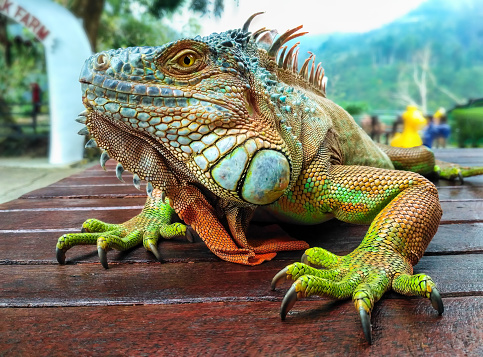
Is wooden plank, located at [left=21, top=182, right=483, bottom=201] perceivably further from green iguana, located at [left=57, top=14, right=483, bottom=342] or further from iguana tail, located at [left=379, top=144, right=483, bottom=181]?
green iguana, located at [left=57, top=14, right=483, bottom=342]

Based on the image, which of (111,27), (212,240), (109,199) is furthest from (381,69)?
(212,240)

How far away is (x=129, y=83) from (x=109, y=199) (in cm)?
168

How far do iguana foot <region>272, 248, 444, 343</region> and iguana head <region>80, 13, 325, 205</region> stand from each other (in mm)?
269

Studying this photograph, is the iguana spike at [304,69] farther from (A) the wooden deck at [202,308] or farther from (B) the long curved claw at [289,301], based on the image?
(B) the long curved claw at [289,301]

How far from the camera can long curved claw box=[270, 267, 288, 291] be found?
1.11 m

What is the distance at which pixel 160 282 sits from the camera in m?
1.32

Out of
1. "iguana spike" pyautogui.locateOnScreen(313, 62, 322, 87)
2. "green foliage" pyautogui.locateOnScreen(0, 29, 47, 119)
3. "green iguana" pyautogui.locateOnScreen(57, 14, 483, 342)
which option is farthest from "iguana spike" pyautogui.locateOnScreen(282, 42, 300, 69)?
"green foliage" pyautogui.locateOnScreen(0, 29, 47, 119)

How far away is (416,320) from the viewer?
102cm

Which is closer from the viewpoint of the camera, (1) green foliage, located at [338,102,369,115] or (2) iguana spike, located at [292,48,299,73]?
(2) iguana spike, located at [292,48,299,73]

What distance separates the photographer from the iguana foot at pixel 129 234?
1.51 m

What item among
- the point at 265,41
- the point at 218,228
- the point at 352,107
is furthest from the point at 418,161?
the point at 352,107

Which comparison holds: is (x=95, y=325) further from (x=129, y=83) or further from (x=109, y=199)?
(x=109, y=199)

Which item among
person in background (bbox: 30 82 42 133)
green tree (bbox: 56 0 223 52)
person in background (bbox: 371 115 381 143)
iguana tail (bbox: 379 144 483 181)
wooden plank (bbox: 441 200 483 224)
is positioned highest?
green tree (bbox: 56 0 223 52)

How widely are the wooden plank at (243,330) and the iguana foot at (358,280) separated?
4cm
